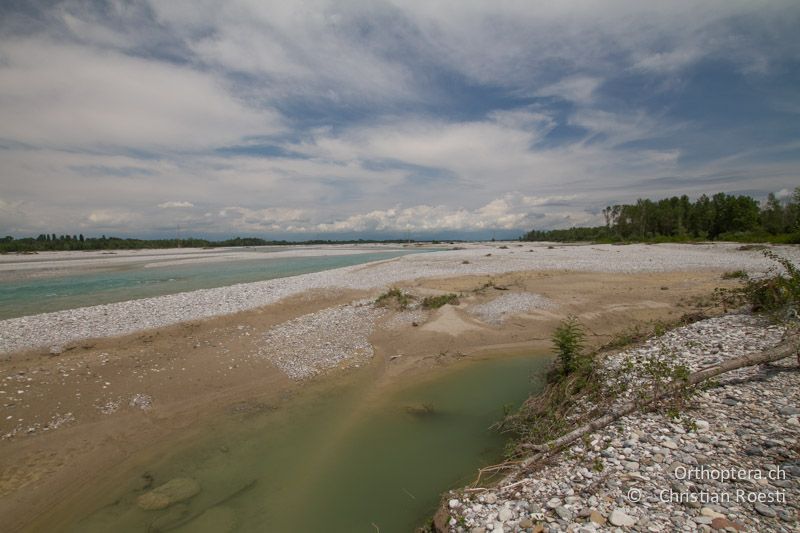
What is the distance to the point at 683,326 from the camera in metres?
12.4

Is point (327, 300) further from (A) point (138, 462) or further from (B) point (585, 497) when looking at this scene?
(B) point (585, 497)

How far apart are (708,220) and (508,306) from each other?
9357 cm

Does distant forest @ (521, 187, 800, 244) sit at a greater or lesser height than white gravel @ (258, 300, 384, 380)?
greater

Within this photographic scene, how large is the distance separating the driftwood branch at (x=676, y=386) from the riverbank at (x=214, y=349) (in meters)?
7.02

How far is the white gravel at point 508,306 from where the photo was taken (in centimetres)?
1991

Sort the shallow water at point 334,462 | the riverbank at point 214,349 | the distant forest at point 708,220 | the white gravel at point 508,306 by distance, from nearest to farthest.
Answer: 1. the shallow water at point 334,462
2. the riverbank at point 214,349
3. the white gravel at point 508,306
4. the distant forest at point 708,220

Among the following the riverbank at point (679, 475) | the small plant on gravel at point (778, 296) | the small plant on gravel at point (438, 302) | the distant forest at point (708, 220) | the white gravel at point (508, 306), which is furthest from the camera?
the distant forest at point (708, 220)

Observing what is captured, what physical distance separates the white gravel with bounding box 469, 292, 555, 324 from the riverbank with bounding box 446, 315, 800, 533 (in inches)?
475

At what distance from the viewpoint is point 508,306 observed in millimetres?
21156

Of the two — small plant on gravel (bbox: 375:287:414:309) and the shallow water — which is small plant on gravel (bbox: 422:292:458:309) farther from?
the shallow water

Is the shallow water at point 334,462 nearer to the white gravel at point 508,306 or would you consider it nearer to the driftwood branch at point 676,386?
the driftwood branch at point 676,386

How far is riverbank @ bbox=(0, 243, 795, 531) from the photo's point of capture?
9469mm

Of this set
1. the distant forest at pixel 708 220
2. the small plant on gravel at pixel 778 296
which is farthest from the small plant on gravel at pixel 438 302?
the distant forest at pixel 708 220

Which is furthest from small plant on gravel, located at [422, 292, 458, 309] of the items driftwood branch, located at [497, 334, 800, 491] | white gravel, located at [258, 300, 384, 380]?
driftwood branch, located at [497, 334, 800, 491]
